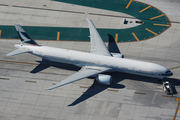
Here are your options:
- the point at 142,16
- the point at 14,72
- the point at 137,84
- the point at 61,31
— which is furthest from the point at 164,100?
the point at 14,72

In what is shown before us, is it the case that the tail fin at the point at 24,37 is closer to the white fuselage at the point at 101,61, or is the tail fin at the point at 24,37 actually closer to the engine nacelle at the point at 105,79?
the white fuselage at the point at 101,61

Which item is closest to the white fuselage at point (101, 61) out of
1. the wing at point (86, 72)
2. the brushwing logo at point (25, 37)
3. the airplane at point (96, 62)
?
the airplane at point (96, 62)

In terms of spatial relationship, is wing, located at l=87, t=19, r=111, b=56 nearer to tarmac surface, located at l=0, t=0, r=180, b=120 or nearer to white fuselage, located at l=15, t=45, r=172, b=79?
white fuselage, located at l=15, t=45, r=172, b=79

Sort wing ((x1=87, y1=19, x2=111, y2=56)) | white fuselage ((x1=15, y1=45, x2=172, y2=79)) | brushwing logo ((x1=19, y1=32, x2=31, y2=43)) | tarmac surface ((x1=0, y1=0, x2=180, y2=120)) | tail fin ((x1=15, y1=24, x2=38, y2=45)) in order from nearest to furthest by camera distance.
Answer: tarmac surface ((x1=0, y1=0, x2=180, y2=120)) → white fuselage ((x1=15, y1=45, x2=172, y2=79)) → tail fin ((x1=15, y1=24, x2=38, y2=45)) → brushwing logo ((x1=19, y1=32, x2=31, y2=43)) → wing ((x1=87, y1=19, x2=111, y2=56))

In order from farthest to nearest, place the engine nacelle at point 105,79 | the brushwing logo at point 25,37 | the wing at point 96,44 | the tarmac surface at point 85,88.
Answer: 1. the wing at point 96,44
2. the brushwing logo at point 25,37
3. the engine nacelle at point 105,79
4. the tarmac surface at point 85,88

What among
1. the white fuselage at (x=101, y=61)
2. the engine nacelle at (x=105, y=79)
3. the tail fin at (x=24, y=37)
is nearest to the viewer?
the white fuselage at (x=101, y=61)

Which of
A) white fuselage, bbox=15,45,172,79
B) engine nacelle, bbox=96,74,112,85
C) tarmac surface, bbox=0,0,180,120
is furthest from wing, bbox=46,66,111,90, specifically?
tarmac surface, bbox=0,0,180,120

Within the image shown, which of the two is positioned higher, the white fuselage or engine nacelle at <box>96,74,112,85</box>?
the white fuselage

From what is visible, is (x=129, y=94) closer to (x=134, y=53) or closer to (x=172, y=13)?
(x=134, y=53)
